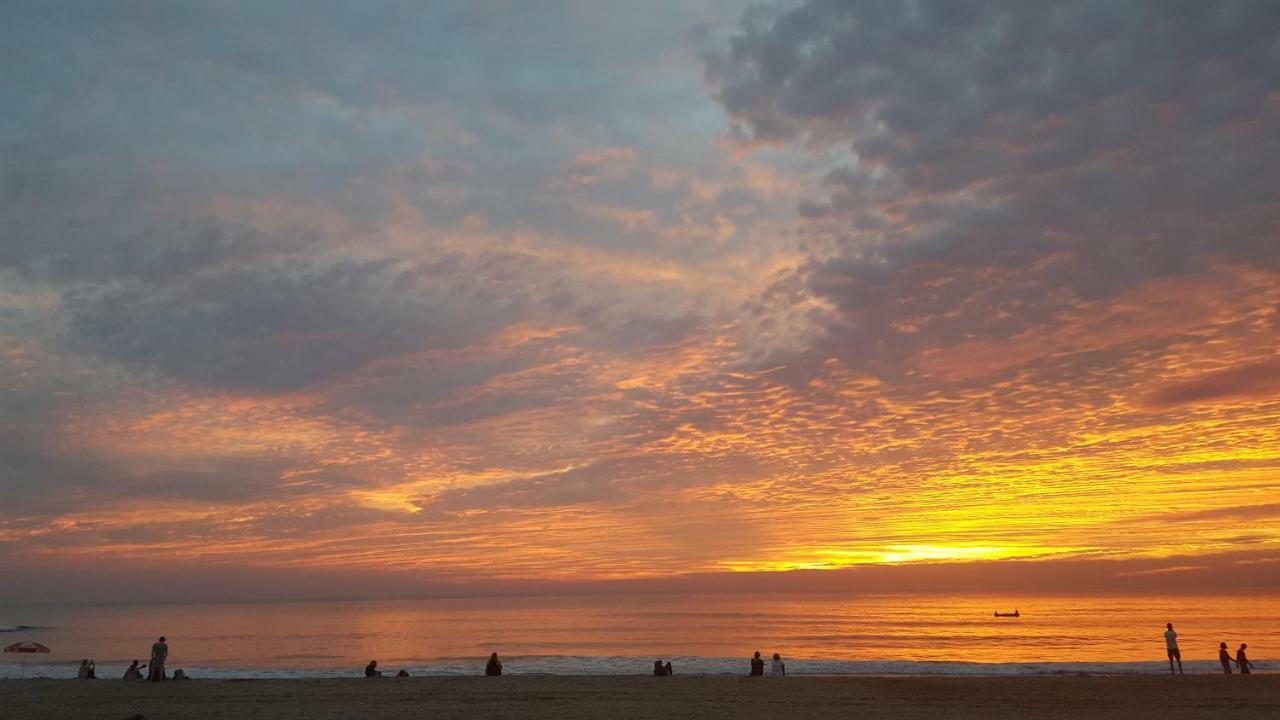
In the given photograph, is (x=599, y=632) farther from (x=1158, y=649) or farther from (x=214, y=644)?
(x=1158, y=649)

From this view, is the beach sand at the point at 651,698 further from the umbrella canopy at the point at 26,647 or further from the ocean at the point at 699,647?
the ocean at the point at 699,647

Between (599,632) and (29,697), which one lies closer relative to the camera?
(29,697)

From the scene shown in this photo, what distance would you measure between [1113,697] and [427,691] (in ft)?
74.0

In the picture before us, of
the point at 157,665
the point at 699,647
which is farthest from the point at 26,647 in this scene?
the point at 699,647

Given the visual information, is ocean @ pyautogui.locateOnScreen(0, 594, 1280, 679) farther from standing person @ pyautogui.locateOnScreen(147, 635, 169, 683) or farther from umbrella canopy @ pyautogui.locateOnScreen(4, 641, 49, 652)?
standing person @ pyautogui.locateOnScreen(147, 635, 169, 683)

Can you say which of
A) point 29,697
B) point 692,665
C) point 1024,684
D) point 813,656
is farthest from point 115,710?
point 813,656

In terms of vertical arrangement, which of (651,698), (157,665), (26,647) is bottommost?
(651,698)

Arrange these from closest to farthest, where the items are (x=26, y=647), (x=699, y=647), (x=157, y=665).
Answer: (x=157, y=665)
(x=26, y=647)
(x=699, y=647)

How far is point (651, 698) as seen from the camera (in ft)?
80.9

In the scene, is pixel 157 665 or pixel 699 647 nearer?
pixel 157 665

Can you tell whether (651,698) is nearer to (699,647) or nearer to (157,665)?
(157,665)

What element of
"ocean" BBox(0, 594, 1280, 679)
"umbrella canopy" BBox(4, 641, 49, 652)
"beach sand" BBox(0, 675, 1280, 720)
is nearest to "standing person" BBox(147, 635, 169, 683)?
"beach sand" BBox(0, 675, 1280, 720)

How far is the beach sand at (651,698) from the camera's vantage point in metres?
22.2

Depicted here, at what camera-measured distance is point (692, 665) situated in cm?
5047
